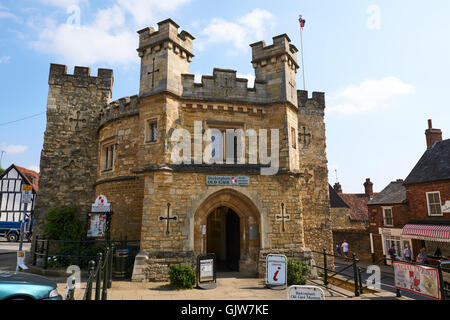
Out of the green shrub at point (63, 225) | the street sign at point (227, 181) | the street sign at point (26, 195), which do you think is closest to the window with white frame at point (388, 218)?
the street sign at point (227, 181)

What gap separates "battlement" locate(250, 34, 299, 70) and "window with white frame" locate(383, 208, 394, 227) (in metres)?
15.8

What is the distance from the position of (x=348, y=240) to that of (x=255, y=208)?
690 inches

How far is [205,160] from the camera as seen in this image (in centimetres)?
1111

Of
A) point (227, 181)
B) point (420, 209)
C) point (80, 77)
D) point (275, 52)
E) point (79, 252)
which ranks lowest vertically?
point (79, 252)

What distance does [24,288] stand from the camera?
540 cm

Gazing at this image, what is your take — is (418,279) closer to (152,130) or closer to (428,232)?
(152,130)

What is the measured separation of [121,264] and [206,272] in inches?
132

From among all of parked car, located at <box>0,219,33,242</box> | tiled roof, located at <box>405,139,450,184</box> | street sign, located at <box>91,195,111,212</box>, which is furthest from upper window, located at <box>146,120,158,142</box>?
parked car, located at <box>0,219,33,242</box>

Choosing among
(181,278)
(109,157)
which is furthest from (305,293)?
(109,157)

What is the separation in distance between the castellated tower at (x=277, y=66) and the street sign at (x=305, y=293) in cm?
832

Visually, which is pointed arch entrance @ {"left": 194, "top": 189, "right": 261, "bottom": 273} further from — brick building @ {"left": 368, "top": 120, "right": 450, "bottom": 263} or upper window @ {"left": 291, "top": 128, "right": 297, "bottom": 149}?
brick building @ {"left": 368, "top": 120, "right": 450, "bottom": 263}

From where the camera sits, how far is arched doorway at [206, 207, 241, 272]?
1294cm
